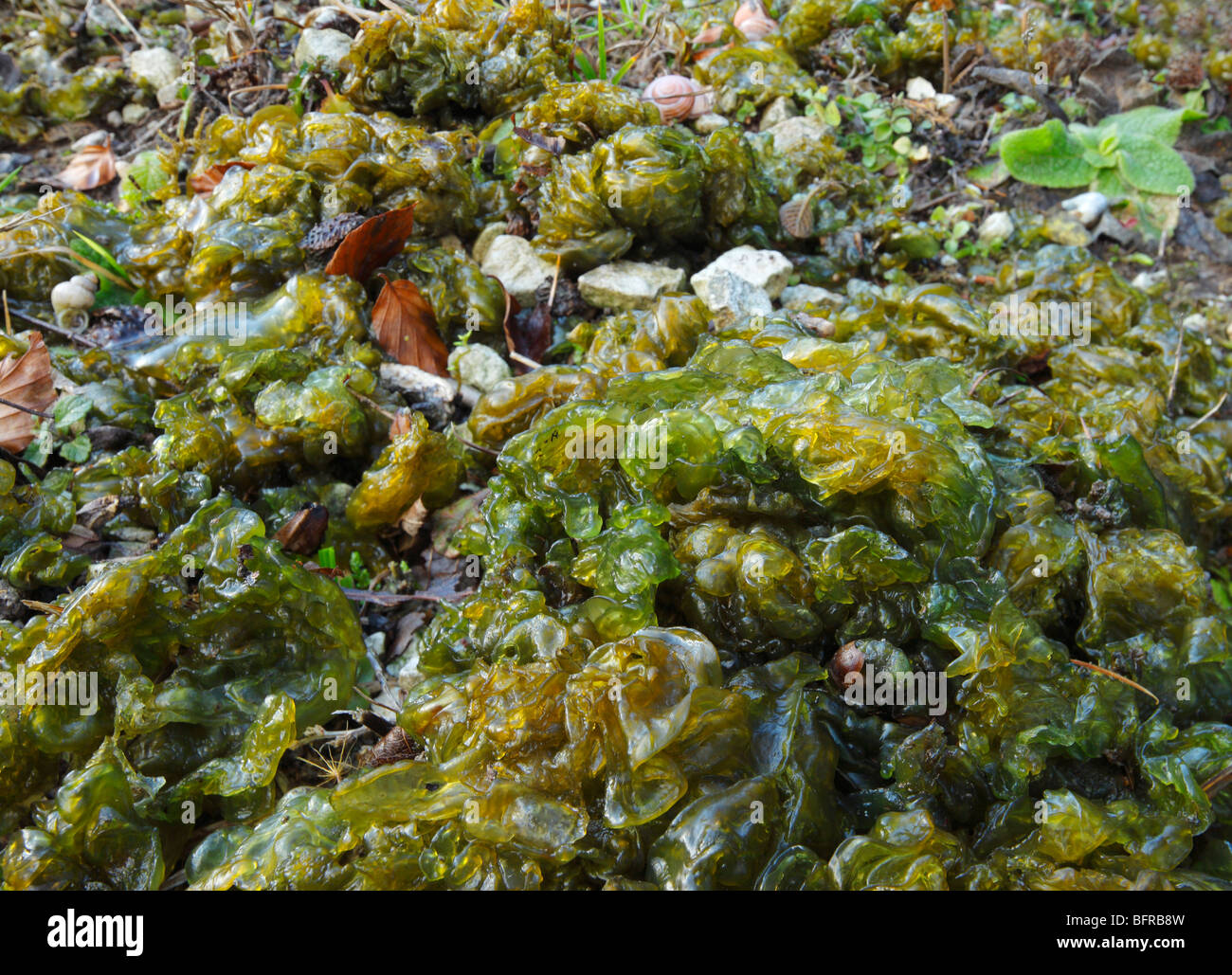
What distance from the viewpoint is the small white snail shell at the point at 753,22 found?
371 centimetres

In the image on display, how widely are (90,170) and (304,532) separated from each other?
224cm

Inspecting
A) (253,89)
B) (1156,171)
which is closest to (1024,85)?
(1156,171)

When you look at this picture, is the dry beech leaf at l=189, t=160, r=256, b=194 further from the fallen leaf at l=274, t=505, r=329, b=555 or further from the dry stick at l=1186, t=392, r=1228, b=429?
the dry stick at l=1186, t=392, r=1228, b=429

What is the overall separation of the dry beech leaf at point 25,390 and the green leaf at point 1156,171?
381cm

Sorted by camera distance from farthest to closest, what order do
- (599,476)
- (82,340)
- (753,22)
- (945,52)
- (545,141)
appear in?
1. (753,22)
2. (945,52)
3. (545,141)
4. (82,340)
5. (599,476)

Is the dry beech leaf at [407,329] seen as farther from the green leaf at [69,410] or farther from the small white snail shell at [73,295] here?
the small white snail shell at [73,295]

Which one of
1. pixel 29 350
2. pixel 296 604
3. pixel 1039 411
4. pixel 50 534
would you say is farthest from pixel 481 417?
pixel 1039 411

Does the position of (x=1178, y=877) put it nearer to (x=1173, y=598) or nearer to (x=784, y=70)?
(x=1173, y=598)

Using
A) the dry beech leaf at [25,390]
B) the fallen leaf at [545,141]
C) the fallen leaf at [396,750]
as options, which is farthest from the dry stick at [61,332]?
the fallen leaf at [396,750]

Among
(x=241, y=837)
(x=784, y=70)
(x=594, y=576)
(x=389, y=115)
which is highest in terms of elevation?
(x=784, y=70)

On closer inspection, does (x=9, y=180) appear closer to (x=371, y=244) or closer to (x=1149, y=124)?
(x=371, y=244)

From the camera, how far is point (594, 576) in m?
1.75

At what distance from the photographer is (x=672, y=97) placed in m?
3.22

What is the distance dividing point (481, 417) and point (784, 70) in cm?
226
